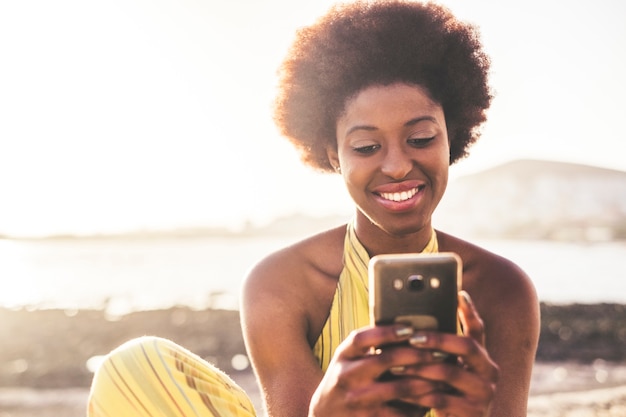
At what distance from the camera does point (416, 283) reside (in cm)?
161

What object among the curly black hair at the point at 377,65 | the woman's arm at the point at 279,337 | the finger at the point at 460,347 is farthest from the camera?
the curly black hair at the point at 377,65

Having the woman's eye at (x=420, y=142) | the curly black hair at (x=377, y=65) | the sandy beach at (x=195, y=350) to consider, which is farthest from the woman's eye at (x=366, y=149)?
the sandy beach at (x=195, y=350)

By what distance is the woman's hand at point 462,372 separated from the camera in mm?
1538

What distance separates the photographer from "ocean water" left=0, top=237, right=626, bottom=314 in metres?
18.9

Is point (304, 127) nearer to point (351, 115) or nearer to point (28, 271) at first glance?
point (351, 115)

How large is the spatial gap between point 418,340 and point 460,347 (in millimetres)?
101

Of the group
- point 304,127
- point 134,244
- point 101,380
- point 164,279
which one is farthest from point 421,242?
point 134,244

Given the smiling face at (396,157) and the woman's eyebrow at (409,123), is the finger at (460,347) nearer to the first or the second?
the smiling face at (396,157)

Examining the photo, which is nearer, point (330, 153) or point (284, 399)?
point (284, 399)

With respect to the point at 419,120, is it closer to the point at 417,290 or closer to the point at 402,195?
the point at 402,195

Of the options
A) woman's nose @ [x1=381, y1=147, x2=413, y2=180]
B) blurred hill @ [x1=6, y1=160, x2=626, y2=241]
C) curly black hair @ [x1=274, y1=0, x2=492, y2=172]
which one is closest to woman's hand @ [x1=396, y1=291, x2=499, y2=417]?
woman's nose @ [x1=381, y1=147, x2=413, y2=180]

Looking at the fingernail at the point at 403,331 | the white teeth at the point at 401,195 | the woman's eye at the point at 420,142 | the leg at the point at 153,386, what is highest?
the woman's eye at the point at 420,142

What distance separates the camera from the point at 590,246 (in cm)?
3472

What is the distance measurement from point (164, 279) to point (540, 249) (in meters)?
19.8
